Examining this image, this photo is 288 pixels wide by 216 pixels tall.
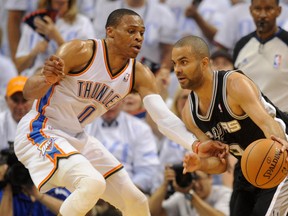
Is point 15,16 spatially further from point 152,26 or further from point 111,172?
point 111,172

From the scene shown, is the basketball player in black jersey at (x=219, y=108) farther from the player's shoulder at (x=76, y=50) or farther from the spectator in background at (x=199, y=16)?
the spectator in background at (x=199, y=16)

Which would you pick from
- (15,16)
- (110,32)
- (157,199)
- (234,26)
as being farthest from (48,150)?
(15,16)

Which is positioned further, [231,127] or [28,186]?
[28,186]

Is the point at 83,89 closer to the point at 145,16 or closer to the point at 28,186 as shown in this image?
the point at 28,186

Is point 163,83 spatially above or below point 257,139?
below

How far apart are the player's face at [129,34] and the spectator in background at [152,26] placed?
125 inches

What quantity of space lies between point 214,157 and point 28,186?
206cm

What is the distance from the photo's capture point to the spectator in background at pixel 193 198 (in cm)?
771

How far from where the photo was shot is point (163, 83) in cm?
913

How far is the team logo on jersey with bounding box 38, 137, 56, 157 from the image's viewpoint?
6115 mm

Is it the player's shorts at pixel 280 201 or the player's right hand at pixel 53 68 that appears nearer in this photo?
the player's right hand at pixel 53 68

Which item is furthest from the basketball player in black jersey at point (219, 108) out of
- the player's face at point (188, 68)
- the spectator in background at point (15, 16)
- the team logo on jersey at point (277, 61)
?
the spectator in background at point (15, 16)

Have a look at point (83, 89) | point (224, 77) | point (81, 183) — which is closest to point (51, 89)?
point (83, 89)

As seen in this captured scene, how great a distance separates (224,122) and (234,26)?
3662 millimetres
